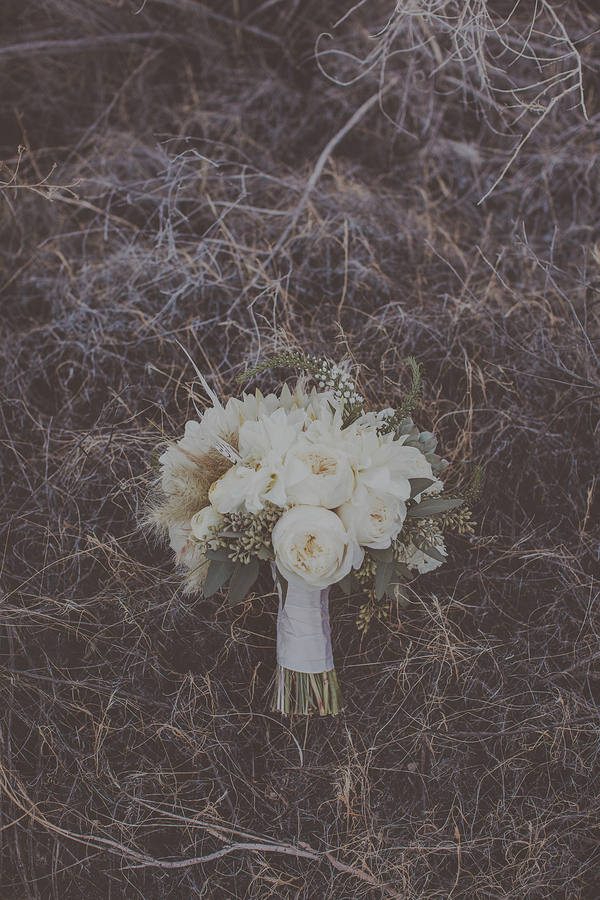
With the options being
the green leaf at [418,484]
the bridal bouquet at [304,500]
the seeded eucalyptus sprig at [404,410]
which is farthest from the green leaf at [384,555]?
the seeded eucalyptus sprig at [404,410]

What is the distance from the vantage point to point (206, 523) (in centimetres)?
94

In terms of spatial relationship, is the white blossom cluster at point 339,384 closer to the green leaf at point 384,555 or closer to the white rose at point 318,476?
the white rose at point 318,476

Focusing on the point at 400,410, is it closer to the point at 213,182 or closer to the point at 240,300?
the point at 240,300

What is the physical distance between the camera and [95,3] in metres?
1.54

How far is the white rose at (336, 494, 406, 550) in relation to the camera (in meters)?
0.89

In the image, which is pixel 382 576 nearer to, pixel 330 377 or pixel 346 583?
pixel 346 583

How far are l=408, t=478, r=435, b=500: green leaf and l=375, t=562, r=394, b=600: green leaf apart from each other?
0.14 meters

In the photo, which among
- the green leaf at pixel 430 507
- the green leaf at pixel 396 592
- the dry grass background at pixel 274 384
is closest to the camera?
the green leaf at pixel 430 507

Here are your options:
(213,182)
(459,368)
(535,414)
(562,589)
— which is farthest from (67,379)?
(562,589)

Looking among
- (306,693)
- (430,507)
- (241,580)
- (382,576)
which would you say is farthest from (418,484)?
(306,693)

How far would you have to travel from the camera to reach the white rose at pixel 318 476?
2.89 feet

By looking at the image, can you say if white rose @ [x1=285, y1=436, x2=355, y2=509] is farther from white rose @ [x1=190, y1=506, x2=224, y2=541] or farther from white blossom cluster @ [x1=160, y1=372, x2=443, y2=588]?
white rose @ [x1=190, y1=506, x2=224, y2=541]

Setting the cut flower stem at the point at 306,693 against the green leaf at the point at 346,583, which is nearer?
the green leaf at the point at 346,583

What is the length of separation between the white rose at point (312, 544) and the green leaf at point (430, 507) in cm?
16
